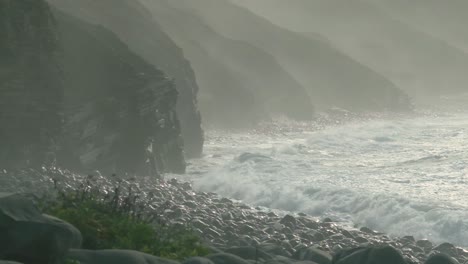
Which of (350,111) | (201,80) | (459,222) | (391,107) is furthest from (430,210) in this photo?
(391,107)

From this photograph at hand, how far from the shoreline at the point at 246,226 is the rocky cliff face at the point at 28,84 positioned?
4.02 feet

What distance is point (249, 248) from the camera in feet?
57.5

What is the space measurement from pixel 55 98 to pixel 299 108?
2465 inches

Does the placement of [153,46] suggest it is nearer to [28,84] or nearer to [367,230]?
[28,84]

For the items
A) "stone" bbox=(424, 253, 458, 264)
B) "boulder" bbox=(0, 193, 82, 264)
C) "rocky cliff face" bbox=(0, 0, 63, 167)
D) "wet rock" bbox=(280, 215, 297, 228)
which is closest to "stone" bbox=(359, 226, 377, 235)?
"wet rock" bbox=(280, 215, 297, 228)

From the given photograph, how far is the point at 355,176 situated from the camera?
4469 centimetres

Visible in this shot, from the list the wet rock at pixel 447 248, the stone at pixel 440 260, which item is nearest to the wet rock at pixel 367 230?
the wet rock at pixel 447 248

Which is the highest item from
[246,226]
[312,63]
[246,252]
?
[312,63]

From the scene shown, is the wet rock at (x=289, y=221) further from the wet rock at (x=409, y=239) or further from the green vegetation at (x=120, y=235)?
the green vegetation at (x=120, y=235)

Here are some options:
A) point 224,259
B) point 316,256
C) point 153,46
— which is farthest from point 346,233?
point 153,46

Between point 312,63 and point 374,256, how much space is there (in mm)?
110419

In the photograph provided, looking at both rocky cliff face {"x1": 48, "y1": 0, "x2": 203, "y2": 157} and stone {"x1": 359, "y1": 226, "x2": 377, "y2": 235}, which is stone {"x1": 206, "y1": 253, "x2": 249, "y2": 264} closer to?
stone {"x1": 359, "y1": 226, "x2": 377, "y2": 235}

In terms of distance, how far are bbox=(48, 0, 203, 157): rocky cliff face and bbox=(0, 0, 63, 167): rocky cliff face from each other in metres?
18.3

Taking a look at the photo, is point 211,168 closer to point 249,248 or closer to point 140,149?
point 140,149
